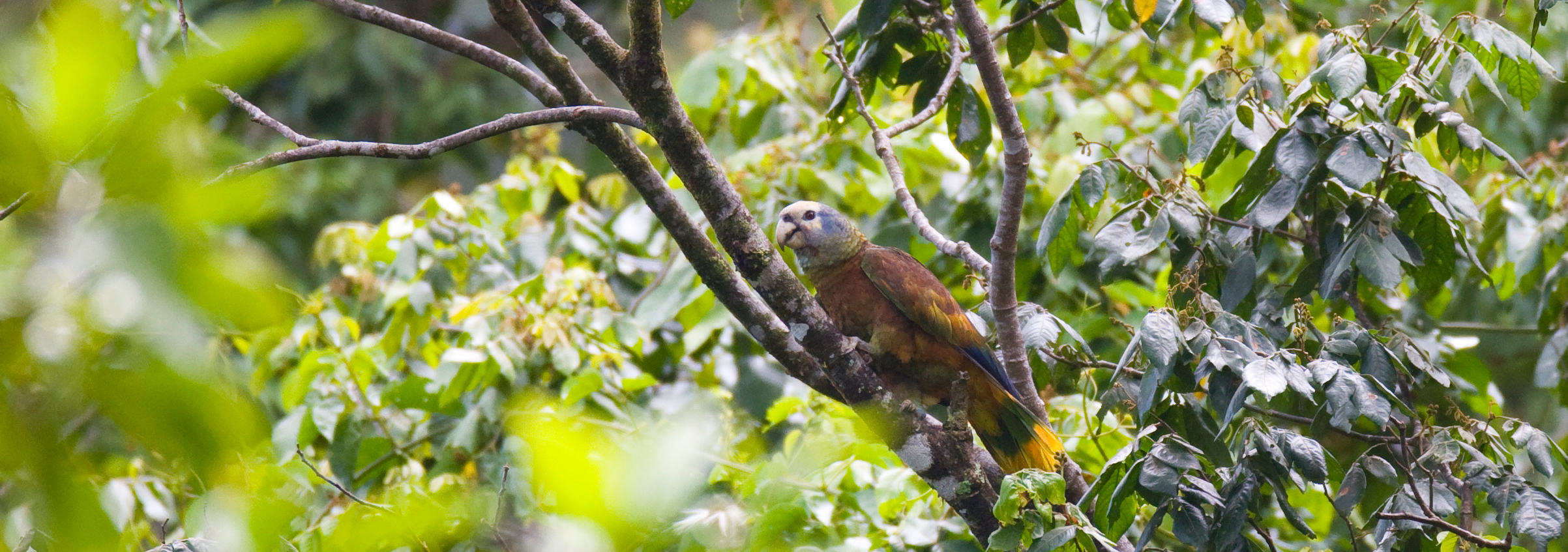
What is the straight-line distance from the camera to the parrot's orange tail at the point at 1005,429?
2225 millimetres

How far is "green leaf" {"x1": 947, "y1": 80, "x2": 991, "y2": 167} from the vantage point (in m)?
2.16

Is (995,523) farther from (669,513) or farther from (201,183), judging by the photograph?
(201,183)

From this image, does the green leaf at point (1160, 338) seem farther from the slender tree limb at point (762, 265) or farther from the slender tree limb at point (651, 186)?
the slender tree limb at point (651, 186)

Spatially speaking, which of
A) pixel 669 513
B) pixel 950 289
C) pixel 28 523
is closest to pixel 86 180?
pixel 28 523

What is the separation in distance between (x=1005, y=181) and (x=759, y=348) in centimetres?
159

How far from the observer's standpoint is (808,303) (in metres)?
1.89

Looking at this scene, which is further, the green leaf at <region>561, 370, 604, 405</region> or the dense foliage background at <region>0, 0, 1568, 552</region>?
the green leaf at <region>561, 370, 604, 405</region>

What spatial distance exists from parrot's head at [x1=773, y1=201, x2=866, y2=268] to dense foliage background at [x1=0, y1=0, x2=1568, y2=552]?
0.25m

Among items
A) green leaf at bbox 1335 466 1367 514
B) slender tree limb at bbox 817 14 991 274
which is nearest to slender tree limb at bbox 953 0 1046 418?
slender tree limb at bbox 817 14 991 274

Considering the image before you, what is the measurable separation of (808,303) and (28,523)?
4.62 ft

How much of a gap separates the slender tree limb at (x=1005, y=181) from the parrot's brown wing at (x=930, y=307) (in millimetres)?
350

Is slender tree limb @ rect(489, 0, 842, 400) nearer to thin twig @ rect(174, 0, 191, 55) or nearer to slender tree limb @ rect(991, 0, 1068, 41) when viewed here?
thin twig @ rect(174, 0, 191, 55)

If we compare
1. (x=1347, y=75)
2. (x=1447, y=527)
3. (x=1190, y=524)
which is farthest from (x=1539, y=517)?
(x=1347, y=75)

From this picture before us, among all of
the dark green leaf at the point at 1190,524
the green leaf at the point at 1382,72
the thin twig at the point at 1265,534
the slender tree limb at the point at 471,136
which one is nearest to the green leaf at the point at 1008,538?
the dark green leaf at the point at 1190,524
